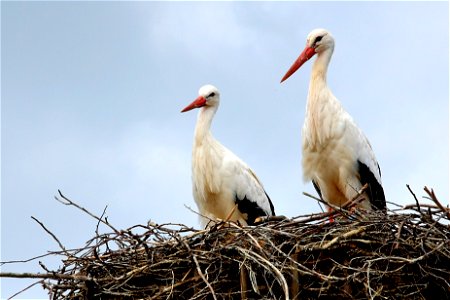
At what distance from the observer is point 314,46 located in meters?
7.30

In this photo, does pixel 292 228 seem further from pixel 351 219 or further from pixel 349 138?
pixel 349 138

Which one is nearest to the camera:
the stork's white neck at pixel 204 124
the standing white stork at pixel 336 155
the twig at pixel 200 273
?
the twig at pixel 200 273

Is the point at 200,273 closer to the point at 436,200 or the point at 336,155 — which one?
the point at 436,200

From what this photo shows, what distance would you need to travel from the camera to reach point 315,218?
5262mm

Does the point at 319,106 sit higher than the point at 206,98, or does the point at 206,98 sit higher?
the point at 206,98

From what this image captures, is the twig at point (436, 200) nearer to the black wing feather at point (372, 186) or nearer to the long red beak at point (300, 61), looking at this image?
the black wing feather at point (372, 186)

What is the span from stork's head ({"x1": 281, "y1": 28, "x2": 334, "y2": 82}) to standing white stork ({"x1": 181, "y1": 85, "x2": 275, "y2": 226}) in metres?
0.74

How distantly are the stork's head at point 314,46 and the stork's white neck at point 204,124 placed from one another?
0.69 meters

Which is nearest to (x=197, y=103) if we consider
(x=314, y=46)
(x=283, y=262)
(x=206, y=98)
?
(x=206, y=98)

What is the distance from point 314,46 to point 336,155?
3.12ft

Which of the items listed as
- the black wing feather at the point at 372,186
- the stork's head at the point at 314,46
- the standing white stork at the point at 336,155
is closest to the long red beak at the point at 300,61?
the stork's head at the point at 314,46

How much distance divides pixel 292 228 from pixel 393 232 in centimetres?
54

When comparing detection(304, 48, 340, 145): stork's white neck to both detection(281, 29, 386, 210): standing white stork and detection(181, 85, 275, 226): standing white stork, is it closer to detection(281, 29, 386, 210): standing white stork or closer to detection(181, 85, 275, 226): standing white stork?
detection(281, 29, 386, 210): standing white stork

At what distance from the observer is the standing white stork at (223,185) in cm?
726
